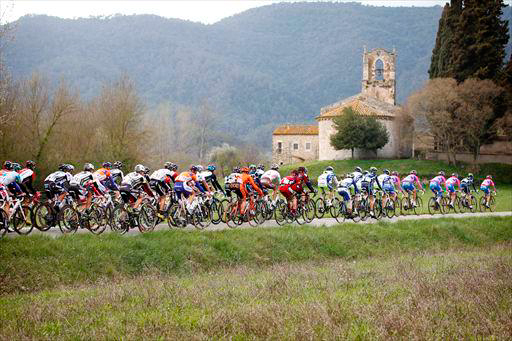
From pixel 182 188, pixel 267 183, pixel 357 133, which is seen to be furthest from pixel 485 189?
pixel 357 133

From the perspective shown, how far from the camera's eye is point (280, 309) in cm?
889

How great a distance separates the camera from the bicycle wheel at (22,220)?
15.7 meters

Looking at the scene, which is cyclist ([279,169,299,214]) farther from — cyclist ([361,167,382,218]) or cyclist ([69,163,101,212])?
cyclist ([69,163,101,212])

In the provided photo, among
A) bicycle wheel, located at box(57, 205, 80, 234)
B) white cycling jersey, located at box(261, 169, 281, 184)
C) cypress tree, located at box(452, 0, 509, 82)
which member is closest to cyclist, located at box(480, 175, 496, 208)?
white cycling jersey, located at box(261, 169, 281, 184)

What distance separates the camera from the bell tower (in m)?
88.3

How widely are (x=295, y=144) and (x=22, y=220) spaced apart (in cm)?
6901

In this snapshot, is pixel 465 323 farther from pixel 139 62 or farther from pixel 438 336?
pixel 139 62

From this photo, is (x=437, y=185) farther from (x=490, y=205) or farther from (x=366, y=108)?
(x=366, y=108)

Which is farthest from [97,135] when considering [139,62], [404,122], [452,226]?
[139,62]

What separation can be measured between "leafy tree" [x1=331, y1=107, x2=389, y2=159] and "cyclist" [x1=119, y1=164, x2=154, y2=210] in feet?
172

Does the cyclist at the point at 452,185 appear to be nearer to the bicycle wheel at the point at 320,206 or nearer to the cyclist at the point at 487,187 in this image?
the cyclist at the point at 487,187

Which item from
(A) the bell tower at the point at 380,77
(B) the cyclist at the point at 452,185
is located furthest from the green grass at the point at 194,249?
(A) the bell tower at the point at 380,77

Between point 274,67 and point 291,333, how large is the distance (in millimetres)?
154694

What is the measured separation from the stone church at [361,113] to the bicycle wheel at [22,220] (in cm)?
5787
